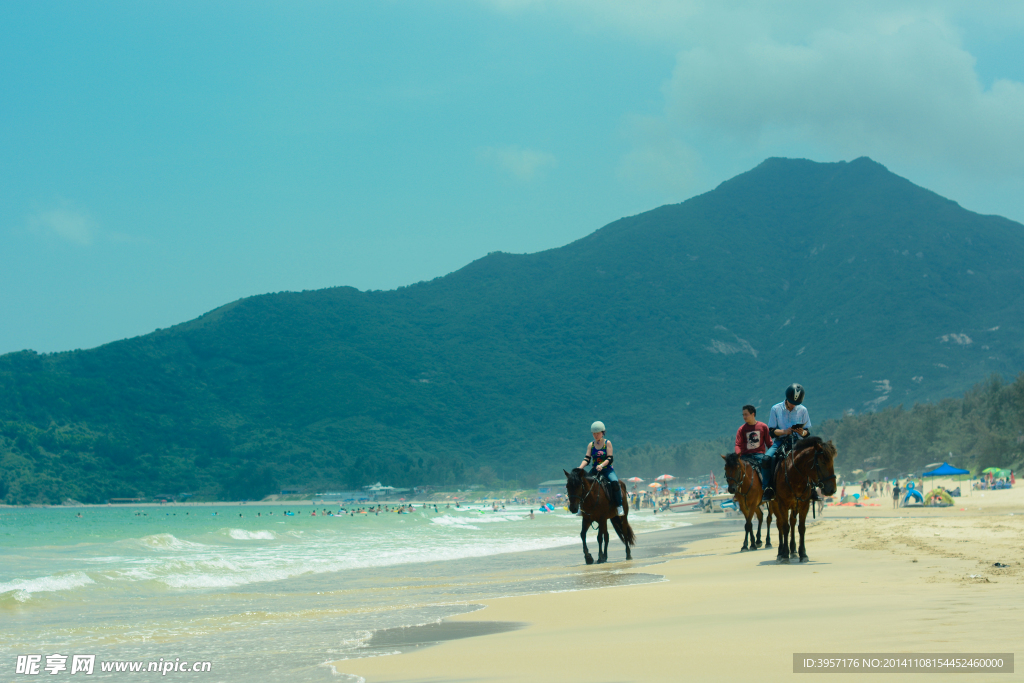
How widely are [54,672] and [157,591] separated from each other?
357 inches

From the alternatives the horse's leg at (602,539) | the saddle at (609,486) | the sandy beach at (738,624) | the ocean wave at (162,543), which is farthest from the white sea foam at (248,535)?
the sandy beach at (738,624)

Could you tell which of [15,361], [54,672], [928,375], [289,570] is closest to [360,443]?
[15,361]

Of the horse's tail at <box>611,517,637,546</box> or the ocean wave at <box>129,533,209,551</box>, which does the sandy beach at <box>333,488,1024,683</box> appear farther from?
the ocean wave at <box>129,533,209,551</box>

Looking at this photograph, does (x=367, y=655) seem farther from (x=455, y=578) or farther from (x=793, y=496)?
(x=455, y=578)

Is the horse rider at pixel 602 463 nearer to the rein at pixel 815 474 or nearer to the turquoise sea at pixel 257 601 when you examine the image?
the turquoise sea at pixel 257 601

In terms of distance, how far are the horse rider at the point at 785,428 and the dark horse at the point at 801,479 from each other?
20 cm

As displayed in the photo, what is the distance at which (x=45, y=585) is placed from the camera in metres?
16.0

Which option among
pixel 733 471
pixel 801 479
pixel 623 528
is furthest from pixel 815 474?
pixel 623 528

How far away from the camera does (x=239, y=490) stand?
174 metres

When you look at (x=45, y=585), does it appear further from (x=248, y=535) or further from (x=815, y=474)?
(x=248, y=535)

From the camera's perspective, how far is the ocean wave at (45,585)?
47.9 feet

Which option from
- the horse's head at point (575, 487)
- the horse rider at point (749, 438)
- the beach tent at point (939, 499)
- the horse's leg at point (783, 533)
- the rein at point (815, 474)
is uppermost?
the horse rider at point (749, 438)

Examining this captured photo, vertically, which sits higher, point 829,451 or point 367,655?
point 829,451

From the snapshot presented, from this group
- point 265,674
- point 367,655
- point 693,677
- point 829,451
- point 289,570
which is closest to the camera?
Answer: point 693,677
